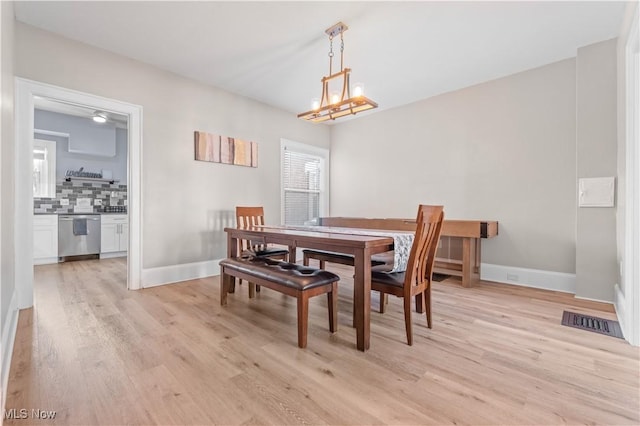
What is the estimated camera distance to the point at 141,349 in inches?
73.2

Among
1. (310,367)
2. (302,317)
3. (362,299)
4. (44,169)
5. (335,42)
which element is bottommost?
(310,367)

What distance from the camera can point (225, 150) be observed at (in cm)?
407

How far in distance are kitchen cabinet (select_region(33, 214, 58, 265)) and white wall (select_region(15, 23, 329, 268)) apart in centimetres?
286

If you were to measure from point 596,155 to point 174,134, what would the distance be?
472cm

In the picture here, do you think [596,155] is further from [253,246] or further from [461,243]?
[253,246]

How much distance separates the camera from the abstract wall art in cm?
382

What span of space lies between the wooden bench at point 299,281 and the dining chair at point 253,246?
0.55 metres

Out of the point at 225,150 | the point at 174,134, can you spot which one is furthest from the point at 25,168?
the point at 225,150

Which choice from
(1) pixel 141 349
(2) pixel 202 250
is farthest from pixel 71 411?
(2) pixel 202 250

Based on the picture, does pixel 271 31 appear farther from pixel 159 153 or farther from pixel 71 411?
pixel 71 411

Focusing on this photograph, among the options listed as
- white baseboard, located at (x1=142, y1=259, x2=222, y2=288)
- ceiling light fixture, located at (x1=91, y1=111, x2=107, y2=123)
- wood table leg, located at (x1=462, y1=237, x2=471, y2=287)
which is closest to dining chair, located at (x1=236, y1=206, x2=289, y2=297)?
white baseboard, located at (x1=142, y1=259, x2=222, y2=288)

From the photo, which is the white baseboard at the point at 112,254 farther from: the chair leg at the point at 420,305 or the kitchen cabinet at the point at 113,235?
the chair leg at the point at 420,305

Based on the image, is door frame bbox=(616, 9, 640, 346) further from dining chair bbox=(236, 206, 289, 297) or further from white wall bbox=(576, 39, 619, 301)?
dining chair bbox=(236, 206, 289, 297)

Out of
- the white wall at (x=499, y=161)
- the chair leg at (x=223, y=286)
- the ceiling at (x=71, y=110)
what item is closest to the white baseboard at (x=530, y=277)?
the white wall at (x=499, y=161)
